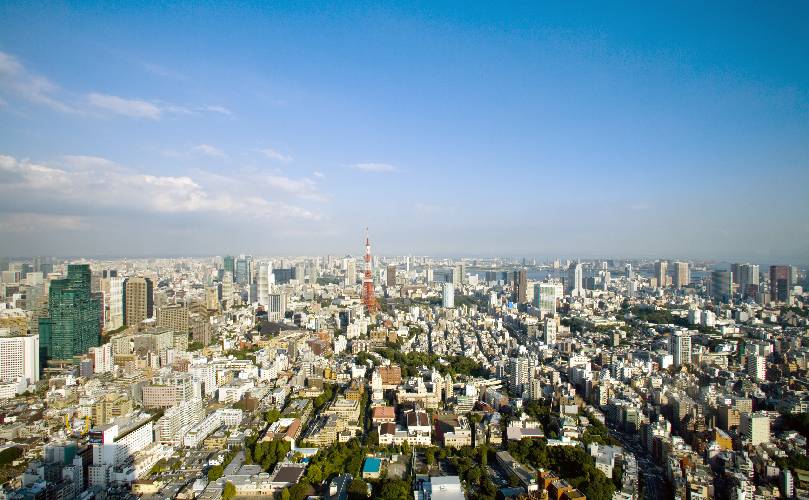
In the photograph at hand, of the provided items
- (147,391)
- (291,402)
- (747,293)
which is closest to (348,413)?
(291,402)

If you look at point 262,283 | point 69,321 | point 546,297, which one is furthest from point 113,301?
point 546,297

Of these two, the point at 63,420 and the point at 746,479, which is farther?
the point at 63,420

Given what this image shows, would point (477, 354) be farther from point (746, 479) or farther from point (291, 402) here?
point (746, 479)

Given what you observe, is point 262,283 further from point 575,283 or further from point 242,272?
point 575,283

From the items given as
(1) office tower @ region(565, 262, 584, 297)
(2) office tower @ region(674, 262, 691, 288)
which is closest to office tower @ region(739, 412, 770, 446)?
(1) office tower @ region(565, 262, 584, 297)

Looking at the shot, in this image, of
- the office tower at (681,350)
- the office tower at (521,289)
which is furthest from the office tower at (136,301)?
the office tower at (521,289)

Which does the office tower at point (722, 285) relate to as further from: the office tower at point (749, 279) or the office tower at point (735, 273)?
the office tower at point (749, 279)

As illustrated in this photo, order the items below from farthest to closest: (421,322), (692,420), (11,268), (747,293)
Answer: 1. (747,293)
2. (421,322)
3. (692,420)
4. (11,268)
